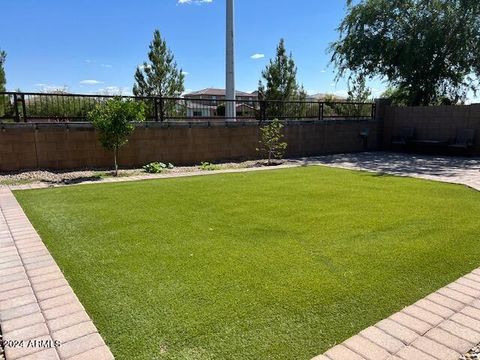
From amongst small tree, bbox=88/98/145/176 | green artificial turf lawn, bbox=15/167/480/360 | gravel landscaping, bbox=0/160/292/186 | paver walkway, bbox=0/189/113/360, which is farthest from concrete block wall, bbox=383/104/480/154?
paver walkway, bbox=0/189/113/360

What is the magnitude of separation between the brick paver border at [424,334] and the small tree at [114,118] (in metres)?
6.49

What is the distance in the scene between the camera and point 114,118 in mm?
7234

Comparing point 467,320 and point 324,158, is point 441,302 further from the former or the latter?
point 324,158

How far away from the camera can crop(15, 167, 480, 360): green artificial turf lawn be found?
2102mm

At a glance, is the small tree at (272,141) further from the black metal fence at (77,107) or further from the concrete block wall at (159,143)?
the black metal fence at (77,107)

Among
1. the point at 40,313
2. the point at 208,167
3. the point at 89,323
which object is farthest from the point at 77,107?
the point at 89,323

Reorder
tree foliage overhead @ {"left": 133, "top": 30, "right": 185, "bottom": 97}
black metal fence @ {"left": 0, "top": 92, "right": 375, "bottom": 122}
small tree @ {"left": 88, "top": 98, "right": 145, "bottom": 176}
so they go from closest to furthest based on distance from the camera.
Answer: small tree @ {"left": 88, "top": 98, "right": 145, "bottom": 176} < black metal fence @ {"left": 0, "top": 92, "right": 375, "bottom": 122} < tree foliage overhead @ {"left": 133, "top": 30, "right": 185, "bottom": 97}

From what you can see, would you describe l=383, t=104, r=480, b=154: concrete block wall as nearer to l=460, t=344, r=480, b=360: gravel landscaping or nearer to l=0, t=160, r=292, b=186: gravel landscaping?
l=0, t=160, r=292, b=186: gravel landscaping

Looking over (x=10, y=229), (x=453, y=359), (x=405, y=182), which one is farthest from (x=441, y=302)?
(x=405, y=182)

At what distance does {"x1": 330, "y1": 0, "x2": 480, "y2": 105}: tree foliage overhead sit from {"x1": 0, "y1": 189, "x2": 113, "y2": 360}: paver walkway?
46.8 feet

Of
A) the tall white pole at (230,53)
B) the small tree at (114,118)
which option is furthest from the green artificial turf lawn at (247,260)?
the tall white pole at (230,53)

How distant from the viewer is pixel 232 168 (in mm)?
9156

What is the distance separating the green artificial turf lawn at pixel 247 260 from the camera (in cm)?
210

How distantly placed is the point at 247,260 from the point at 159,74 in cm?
1943
